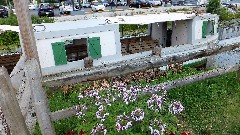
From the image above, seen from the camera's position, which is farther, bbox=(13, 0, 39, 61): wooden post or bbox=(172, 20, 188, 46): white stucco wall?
bbox=(172, 20, 188, 46): white stucco wall

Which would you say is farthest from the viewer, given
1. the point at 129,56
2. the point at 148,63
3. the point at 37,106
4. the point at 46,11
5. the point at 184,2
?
the point at 184,2

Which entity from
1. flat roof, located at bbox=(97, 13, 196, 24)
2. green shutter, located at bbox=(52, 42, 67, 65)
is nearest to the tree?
flat roof, located at bbox=(97, 13, 196, 24)

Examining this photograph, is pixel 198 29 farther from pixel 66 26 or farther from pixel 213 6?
pixel 213 6

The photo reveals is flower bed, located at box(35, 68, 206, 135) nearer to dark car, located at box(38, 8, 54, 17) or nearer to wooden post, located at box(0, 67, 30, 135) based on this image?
wooden post, located at box(0, 67, 30, 135)

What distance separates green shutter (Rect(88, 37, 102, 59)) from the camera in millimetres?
11242

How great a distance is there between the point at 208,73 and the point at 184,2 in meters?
36.9

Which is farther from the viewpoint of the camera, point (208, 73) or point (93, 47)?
point (93, 47)

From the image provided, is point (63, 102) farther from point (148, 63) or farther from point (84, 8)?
point (84, 8)

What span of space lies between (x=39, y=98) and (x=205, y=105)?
2928mm

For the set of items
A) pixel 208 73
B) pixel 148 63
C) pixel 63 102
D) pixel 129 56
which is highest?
pixel 148 63

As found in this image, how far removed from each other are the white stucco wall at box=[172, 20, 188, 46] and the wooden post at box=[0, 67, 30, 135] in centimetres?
1231

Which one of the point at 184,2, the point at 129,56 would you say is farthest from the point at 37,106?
the point at 184,2

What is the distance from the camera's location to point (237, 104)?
4770mm

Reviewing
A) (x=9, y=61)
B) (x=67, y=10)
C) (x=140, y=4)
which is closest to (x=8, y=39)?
(x=9, y=61)
